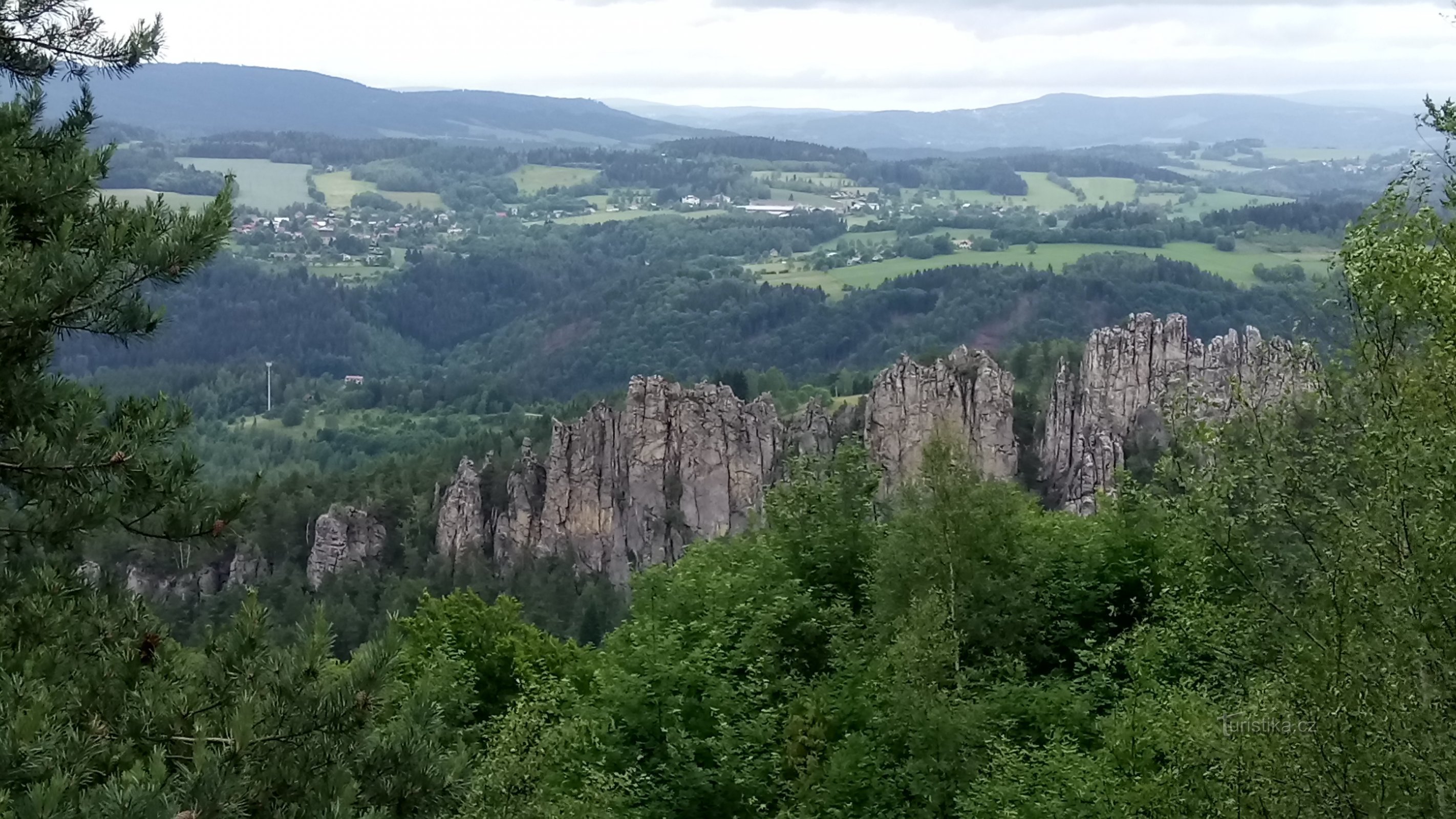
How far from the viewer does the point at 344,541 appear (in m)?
73.6

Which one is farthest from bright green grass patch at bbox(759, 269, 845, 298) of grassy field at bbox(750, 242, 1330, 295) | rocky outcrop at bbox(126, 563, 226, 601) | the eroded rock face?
rocky outcrop at bbox(126, 563, 226, 601)

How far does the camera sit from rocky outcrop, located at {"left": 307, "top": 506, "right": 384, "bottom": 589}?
72.2 m

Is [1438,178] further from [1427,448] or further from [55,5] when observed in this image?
[55,5]

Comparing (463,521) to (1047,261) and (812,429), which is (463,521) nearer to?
(812,429)

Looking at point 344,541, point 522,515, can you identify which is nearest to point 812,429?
point 522,515

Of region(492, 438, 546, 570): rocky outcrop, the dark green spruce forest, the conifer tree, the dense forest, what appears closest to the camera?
the conifer tree

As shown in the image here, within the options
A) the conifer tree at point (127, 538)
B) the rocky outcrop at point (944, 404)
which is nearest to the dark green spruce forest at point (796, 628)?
the conifer tree at point (127, 538)

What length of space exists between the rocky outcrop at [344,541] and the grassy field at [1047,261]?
9380 cm

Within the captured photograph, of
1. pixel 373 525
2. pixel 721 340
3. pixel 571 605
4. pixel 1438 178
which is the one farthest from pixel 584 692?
pixel 721 340

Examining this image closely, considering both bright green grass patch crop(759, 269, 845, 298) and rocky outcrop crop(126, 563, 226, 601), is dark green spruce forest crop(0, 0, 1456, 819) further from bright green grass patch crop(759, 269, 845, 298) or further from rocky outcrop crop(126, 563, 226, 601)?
bright green grass patch crop(759, 269, 845, 298)

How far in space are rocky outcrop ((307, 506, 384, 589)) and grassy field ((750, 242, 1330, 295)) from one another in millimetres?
93796

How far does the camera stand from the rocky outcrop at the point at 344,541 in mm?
72188

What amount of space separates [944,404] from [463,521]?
92.6ft

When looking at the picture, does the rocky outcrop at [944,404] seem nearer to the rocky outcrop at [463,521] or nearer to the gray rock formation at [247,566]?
the rocky outcrop at [463,521]
